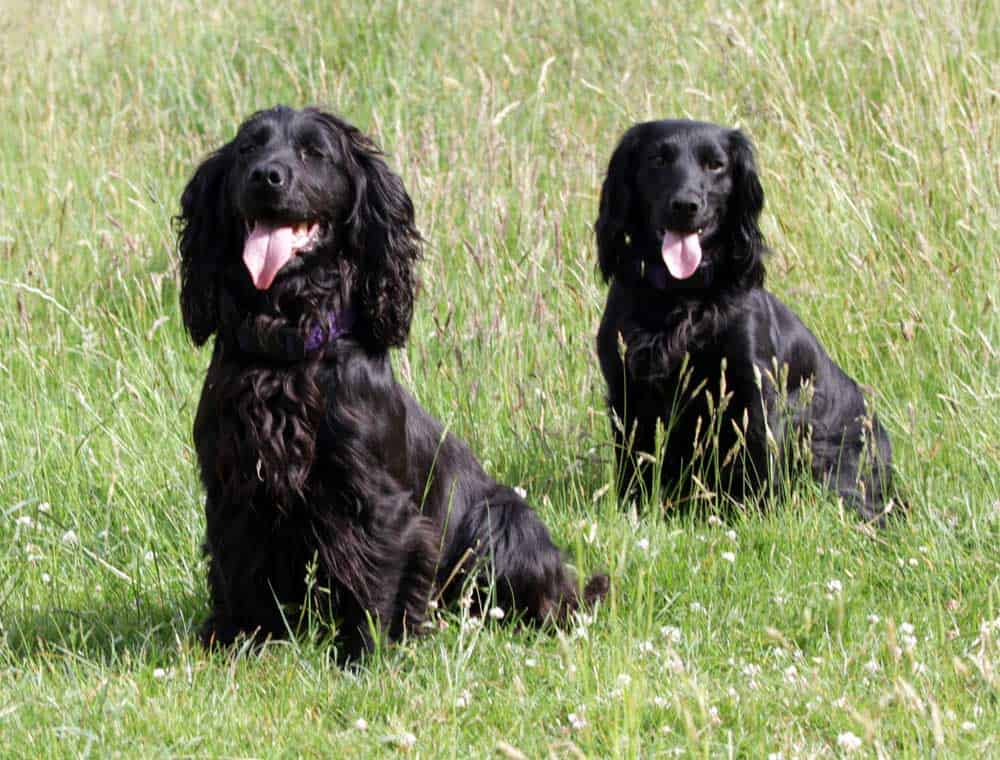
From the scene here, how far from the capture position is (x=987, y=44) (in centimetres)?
634

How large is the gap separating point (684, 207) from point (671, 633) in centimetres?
170

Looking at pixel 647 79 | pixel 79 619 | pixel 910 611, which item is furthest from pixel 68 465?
pixel 647 79

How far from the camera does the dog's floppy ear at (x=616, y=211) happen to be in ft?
15.2

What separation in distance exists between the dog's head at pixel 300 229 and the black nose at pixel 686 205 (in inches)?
48.0

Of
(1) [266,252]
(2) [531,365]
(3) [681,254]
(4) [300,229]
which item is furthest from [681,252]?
(1) [266,252]

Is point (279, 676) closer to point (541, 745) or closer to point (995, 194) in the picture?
point (541, 745)

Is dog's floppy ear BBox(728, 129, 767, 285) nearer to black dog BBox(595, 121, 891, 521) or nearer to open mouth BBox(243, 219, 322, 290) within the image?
black dog BBox(595, 121, 891, 521)

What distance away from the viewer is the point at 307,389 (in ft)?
10.5

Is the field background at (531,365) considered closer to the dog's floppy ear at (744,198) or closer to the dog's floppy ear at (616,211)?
the dog's floppy ear at (616,211)

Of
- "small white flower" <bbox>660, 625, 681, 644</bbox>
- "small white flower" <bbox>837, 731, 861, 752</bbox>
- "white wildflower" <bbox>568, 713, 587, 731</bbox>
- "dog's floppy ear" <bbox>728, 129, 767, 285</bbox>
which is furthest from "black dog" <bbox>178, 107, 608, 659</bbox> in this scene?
"dog's floppy ear" <bbox>728, 129, 767, 285</bbox>

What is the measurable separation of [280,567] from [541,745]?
92 cm

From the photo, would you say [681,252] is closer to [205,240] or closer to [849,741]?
[205,240]

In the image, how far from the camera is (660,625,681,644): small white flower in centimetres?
313

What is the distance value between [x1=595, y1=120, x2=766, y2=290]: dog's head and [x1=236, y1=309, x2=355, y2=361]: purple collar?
1.49 meters
